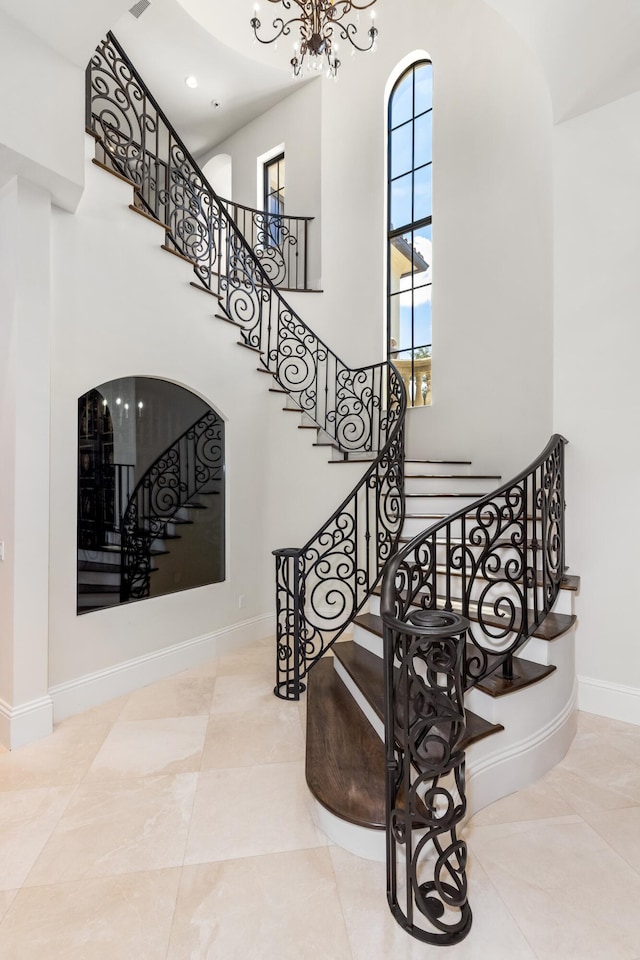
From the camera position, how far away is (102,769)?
2477mm

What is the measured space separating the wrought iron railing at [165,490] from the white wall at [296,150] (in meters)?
3.32

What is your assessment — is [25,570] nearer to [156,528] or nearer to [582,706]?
[156,528]

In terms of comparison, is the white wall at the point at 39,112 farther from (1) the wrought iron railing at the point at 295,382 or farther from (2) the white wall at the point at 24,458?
(1) the wrought iron railing at the point at 295,382

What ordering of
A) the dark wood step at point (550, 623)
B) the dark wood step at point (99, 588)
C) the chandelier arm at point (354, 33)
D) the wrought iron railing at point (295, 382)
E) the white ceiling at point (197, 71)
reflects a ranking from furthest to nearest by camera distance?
the white ceiling at point (197, 71)
the chandelier arm at point (354, 33)
the wrought iron railing at point (295, 382)
the dark wood step at point (99, 588)
the dark wood step at point (550, 623)

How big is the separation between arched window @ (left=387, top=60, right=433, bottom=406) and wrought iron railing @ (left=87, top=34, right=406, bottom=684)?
42 cm

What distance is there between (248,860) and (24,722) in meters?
1.63

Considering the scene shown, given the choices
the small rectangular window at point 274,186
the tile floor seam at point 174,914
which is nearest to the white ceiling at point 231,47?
the small rectangular window at point 274,186

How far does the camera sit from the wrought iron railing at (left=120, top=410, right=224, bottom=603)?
3492 mm

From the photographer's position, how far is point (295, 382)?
5.46 metres

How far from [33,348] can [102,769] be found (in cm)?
233

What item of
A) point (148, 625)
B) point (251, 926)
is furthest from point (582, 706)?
point (148, 625)

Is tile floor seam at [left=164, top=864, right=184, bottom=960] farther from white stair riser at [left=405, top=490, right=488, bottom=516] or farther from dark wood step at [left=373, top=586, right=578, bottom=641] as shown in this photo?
white stair riser at [left=405, top=490, right=488, bottom=516]

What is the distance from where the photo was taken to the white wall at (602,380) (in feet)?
9.87

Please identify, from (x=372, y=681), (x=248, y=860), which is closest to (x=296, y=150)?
(x=372, y=681)
